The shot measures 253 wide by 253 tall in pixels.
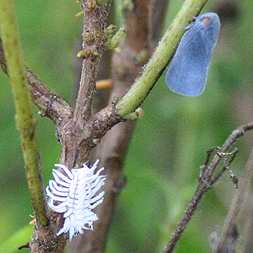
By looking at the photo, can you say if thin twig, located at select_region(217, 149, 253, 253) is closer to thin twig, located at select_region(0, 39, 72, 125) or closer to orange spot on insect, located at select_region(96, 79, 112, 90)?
thin twig, located at select_region(0, 39, 72, 125)

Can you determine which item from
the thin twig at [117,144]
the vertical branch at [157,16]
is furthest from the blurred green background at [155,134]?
the vertical branch at [157,16]

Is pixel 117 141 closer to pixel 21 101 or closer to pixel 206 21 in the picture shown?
pixel 206 21

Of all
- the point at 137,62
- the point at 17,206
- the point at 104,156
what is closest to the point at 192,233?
the point at 104,156

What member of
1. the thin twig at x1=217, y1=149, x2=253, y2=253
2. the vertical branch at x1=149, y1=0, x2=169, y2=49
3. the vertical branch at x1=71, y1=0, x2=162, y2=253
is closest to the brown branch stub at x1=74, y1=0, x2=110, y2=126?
the thin twig at x1=217, y1=149, x2=253, y2=253

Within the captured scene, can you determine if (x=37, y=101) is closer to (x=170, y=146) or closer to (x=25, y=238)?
(x=25, y=238)

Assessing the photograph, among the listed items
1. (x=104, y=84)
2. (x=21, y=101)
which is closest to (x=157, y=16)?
(x=104, y=84)

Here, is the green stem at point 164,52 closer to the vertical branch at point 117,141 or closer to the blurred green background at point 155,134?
the vertical branch at point 117,141
